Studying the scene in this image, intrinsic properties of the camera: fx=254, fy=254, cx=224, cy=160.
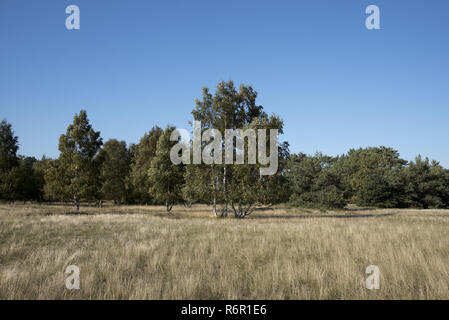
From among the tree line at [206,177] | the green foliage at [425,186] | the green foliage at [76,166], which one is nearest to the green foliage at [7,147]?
the tree line at [206,177]

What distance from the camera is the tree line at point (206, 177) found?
25797 mm

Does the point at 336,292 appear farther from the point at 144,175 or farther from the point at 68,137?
the point at 144,175

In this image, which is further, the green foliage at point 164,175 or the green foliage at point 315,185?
the green foliage at point 315,185

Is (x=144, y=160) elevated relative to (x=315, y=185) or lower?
elevated

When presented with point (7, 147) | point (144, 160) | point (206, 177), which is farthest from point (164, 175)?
point (7, 147)

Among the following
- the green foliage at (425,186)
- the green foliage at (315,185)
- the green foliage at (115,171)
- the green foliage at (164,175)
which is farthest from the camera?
the green foliage at (425,186)

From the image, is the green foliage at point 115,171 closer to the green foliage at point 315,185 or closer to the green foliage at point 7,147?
the green foliage at point 7,147

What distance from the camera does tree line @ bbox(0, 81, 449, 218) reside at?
2580 cm

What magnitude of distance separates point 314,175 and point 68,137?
42.6m

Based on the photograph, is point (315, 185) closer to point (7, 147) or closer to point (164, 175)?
point (164, 175)

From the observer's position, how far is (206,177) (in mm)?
27891

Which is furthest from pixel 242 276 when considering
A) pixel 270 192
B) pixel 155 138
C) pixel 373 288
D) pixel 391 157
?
pixel 391 157

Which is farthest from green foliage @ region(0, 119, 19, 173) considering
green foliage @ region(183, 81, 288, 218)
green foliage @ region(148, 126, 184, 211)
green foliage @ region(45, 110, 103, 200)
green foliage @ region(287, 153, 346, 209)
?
green foliage @ region(287, 153, 346, 209)
